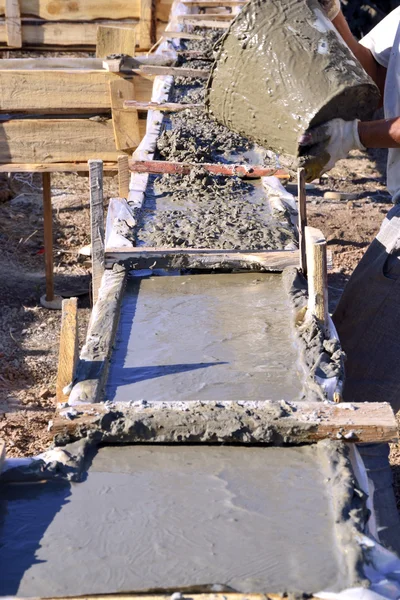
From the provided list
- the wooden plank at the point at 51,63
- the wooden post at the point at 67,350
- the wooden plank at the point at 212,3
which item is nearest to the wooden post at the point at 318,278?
the wooden post at the point at 67,350

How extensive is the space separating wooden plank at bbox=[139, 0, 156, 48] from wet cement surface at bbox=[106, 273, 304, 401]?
582 cm

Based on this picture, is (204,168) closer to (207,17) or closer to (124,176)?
(124,176)

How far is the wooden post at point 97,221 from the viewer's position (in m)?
3.34

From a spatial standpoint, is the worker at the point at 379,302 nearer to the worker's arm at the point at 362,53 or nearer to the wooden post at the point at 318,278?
the worker's arm at the point at 362,53

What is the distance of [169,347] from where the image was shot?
2.88 meters

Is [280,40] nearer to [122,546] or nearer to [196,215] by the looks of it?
Result: [196,215]

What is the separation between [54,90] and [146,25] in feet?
9.59

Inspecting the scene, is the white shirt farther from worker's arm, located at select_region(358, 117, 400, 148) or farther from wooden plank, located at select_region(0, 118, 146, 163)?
wooden plank, located at select_region(0, 118, 146, 163)

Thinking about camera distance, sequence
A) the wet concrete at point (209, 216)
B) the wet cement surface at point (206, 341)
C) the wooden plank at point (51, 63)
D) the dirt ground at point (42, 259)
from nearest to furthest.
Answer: the wet cement surface at point (206, 341) < the wet concrete at point (209, 216) < the dirt ground at point (42, 259) < the wooden plank at point (51, 63)

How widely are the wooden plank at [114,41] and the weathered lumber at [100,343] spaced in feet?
12.1

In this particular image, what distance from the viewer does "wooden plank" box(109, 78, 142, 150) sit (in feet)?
19.0

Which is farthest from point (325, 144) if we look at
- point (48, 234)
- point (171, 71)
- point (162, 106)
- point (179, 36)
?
point (179, 36)

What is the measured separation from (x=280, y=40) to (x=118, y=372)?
1.61m

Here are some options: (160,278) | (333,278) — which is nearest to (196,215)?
(160,278)
